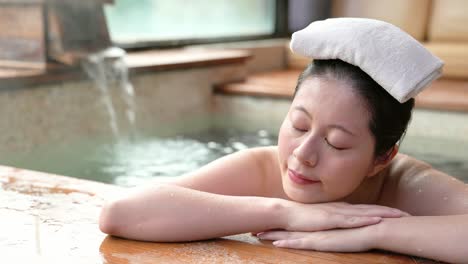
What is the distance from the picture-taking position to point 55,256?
4.08ft

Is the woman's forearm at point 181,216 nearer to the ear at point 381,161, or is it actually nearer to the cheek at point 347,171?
the cheek at point 347,171

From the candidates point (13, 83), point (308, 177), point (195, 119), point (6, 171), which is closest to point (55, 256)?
point (308, 177)

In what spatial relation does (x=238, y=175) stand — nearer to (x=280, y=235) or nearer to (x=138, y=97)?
(x=280, y=235)

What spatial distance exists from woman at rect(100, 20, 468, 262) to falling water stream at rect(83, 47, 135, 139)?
2.24 meters

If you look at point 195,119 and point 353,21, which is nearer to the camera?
point 353,21

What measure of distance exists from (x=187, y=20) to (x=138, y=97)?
1832 mm

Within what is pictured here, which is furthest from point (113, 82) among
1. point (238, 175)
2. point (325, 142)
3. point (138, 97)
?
point (325, 142)

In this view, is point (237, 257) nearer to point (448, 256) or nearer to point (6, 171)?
point (448, 256)

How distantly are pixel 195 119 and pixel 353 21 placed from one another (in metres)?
3.05

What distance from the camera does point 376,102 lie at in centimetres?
129

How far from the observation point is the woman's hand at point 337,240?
127 cm

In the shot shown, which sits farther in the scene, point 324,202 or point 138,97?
point 138,97

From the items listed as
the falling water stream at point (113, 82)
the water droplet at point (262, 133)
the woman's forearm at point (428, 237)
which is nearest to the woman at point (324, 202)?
the woman's forearm at point (428, 237)

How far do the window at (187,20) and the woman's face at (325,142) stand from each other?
2945 mm
